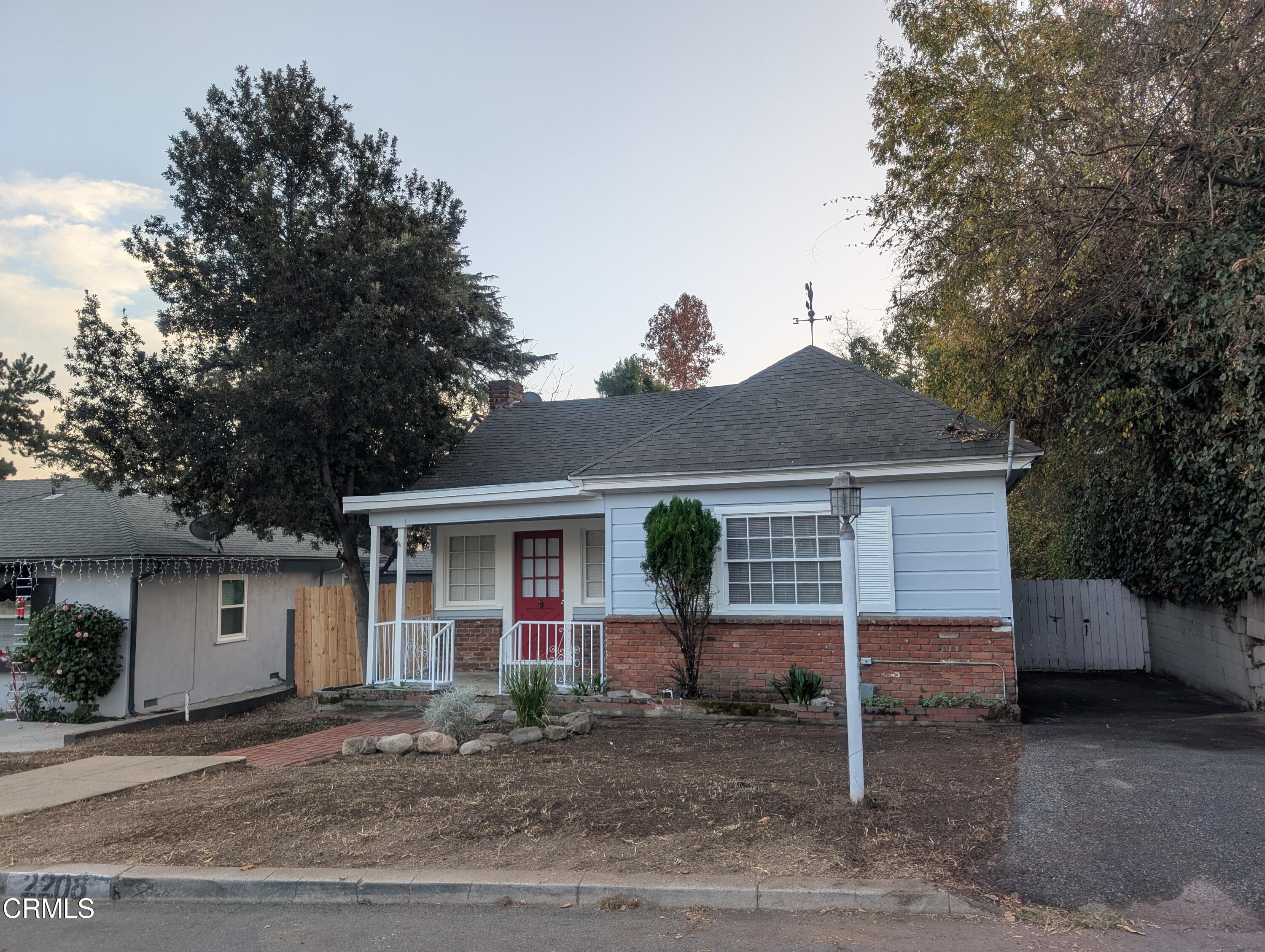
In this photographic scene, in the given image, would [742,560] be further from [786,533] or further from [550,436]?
[550,436]

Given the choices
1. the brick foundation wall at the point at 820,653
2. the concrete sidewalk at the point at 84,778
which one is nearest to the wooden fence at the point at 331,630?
the brick foundation wall at the point at 820,653

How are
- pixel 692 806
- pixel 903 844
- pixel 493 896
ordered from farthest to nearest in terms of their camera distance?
pixel 692 806
pixel 903 844
pixel 493 896

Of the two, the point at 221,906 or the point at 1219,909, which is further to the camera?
the point at 221,906

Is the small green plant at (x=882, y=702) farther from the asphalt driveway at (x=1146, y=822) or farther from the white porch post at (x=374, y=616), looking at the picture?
the white porch post at (x=374, y=616)

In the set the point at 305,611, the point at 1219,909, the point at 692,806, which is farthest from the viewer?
the point at 305,611

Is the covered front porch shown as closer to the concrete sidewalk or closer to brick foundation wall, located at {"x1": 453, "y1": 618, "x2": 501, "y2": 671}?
brick foundation wall, located at {"x1": 453, "y1": 618, "x2": 501, "y2": 671}

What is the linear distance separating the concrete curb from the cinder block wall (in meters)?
8.08

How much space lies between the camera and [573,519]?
41.6 feet

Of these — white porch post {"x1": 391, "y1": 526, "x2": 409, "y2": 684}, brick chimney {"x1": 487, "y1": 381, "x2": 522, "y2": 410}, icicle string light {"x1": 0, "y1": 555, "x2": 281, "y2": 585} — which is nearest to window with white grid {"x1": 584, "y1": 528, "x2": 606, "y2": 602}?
white porch post {"x1": 391, "y1": 526, "x2": 409, "y2": 684}

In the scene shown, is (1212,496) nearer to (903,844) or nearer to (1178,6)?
(1178,6)

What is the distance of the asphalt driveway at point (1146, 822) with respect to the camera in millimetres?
4035

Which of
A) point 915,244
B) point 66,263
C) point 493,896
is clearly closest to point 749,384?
point 915,244

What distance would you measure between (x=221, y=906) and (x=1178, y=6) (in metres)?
11.2

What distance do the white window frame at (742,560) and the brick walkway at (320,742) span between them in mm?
3830
